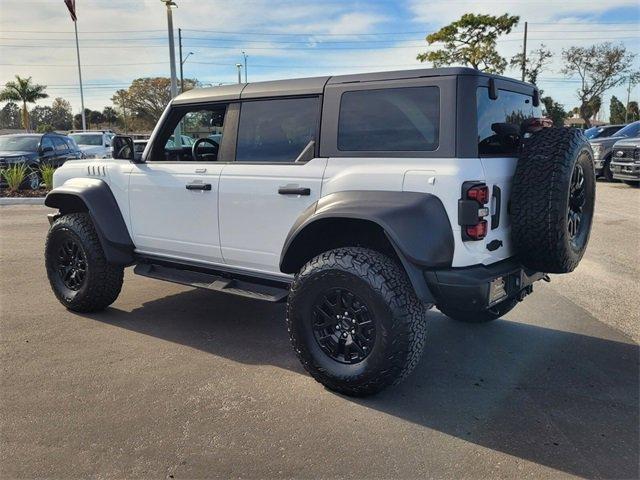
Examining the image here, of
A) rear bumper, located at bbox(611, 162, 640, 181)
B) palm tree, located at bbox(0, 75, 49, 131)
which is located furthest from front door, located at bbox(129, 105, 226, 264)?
palm tree, located at bbox(0, 75, 49, 131)

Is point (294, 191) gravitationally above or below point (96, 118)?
below

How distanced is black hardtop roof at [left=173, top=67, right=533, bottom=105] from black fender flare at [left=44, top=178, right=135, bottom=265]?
3.48 feet

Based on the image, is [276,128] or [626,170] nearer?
[276,128]

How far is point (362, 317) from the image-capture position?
10.7ft

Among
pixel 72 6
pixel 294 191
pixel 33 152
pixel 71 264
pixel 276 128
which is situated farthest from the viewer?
pixel 72 6

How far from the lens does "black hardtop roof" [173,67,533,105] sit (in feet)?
10.4

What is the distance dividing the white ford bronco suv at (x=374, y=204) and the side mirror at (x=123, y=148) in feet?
1.47

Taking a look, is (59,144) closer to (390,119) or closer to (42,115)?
(390,119)

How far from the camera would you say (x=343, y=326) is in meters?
3.36

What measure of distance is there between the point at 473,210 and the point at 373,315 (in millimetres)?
827

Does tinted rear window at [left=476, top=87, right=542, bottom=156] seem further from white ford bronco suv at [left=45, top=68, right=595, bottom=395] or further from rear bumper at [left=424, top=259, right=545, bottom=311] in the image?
rear bumper at [left=424, top=259, right=545, bottom=311]

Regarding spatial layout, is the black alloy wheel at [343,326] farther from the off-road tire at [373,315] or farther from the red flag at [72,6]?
the red flag at [72,6]

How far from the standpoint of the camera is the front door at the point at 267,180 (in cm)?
363

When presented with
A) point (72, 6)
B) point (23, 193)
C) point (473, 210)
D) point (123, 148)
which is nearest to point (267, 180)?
point (473, 210)
